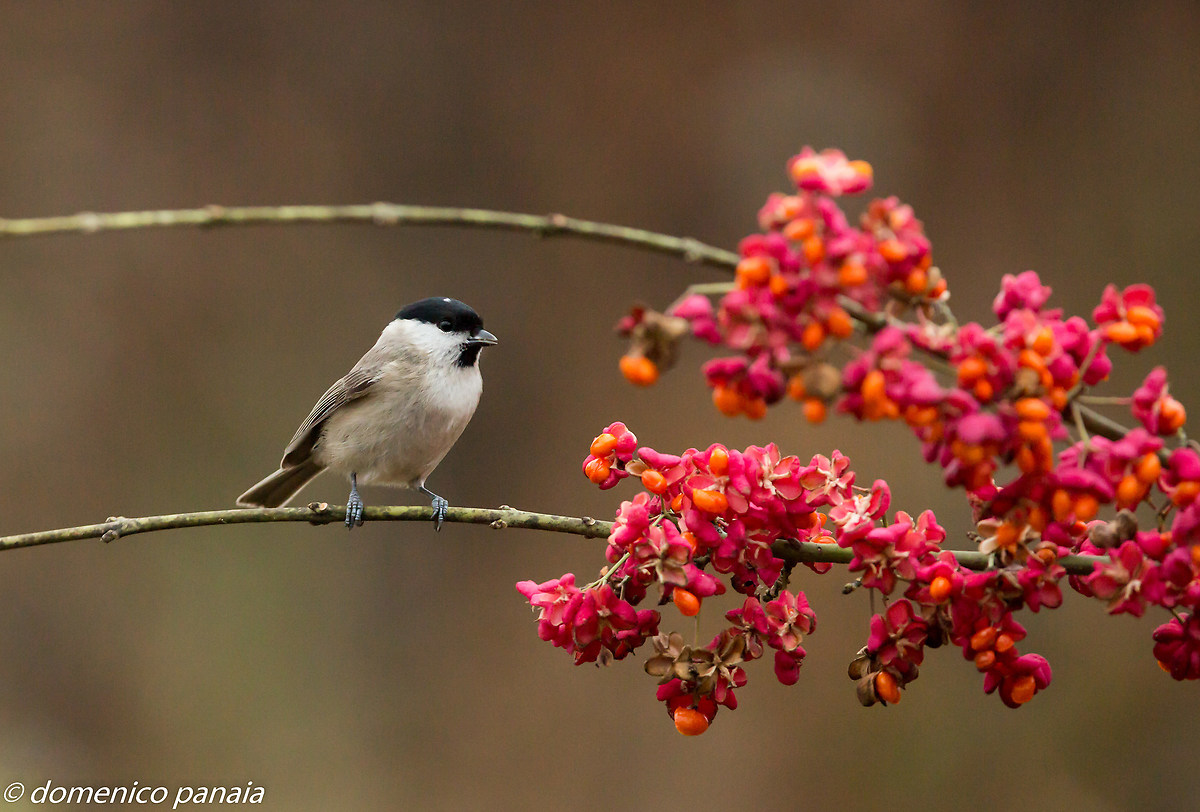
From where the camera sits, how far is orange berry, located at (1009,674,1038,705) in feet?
3.85

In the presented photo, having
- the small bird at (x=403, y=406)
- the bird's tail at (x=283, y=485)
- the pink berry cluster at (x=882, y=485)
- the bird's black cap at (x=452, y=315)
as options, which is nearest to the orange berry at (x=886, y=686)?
the pink berry cluster at (x=882, y=485)

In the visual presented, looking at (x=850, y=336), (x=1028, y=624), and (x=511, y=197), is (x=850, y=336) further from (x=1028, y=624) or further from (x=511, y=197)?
(x=511, y=197)

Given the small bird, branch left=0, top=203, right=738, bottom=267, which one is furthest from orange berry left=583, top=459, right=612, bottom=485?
the small bird

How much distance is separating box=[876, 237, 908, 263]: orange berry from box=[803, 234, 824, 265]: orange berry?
2.5 inches

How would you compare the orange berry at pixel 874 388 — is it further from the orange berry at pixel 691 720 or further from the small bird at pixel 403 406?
the small bird at pixel 403 406

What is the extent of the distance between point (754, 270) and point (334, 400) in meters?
2.14

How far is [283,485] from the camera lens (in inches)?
118

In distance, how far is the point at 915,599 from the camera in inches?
45.8

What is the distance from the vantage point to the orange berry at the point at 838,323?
0.91m

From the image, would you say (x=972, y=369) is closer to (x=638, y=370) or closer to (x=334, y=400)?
(x=638, y=370)

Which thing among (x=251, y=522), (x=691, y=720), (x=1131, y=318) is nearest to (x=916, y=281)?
(x=1131, y=318)

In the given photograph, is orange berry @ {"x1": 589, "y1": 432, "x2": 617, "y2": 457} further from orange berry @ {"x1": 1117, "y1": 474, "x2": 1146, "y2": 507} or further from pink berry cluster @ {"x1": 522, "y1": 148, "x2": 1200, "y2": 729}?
orange berry @ {"x1": 1117, "y1": 474, "x2": 1146, "y2": 507}

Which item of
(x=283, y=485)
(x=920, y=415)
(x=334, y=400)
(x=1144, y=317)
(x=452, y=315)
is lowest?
(x=920, y=415)

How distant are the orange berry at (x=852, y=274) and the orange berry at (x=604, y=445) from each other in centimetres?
54
